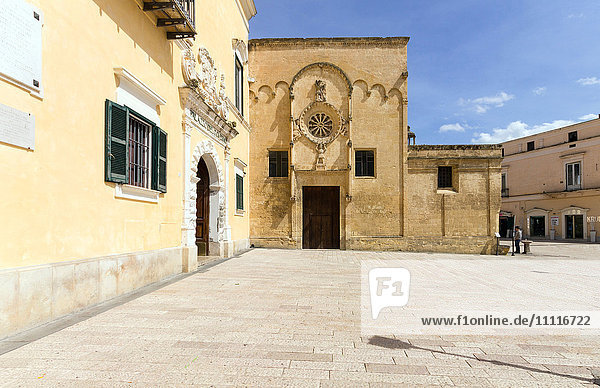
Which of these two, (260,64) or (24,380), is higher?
(260,64)

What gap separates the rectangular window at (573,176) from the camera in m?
32.2

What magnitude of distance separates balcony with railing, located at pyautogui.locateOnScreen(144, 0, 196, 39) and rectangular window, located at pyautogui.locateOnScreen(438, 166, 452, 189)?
13639 millimetres

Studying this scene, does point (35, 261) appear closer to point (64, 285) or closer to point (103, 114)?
point (64, 285)

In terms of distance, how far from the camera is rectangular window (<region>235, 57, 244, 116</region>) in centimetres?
1515

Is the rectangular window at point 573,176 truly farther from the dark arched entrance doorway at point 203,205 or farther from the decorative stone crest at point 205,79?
A: the dark arched entrance doorway at point 203,205

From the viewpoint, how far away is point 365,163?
17.6 meters

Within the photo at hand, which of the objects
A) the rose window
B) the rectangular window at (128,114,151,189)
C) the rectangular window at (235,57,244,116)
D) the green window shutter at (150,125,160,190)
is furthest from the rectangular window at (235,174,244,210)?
the rectangular window at (128,114,151,189)

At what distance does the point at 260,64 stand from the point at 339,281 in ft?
43.2

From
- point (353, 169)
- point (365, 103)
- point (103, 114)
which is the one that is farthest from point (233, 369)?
point (365, 103)

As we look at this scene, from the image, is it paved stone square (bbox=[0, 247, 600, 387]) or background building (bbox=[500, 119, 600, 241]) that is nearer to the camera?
paved stone square (bbox=[0, 247, 600, 387])

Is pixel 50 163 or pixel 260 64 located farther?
pixel 260 64

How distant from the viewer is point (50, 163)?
15.6ft

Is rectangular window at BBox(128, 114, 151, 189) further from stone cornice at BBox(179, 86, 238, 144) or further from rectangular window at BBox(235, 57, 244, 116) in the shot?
rectangular window at BBox(235, 57, 244, 116)

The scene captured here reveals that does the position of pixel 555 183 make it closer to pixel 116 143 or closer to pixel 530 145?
pixel 530 145
